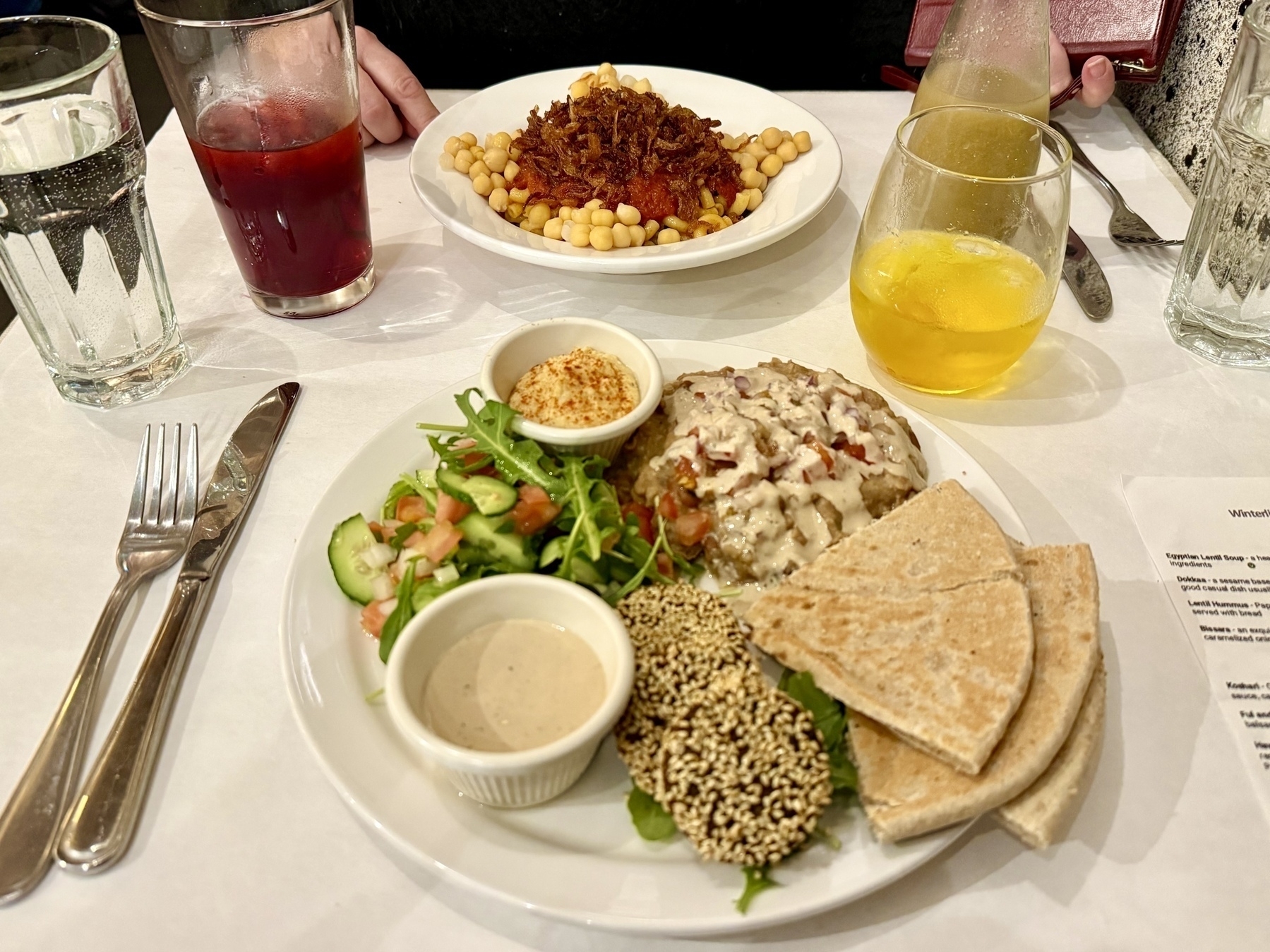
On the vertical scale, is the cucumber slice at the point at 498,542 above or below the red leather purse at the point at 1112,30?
below

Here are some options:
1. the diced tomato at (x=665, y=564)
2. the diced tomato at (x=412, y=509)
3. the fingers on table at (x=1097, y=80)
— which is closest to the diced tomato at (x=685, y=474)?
the diced tomato at (x=665, y=564)

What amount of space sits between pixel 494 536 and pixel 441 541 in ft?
0.34

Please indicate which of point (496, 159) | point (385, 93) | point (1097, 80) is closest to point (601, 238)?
point (496, 159)

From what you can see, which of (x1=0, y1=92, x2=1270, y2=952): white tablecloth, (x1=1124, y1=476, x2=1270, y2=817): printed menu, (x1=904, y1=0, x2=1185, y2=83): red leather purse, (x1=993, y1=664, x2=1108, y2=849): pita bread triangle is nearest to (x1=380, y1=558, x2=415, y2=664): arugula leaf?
(x1=0, y1=92, x2=1270, y2=952): white tablecloth

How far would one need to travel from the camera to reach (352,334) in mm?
2723

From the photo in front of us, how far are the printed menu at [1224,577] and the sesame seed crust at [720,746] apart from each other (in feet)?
2.91

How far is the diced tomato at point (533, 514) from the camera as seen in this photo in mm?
1874

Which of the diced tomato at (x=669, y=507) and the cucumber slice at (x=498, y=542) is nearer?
the cucumber slice at (x=498, y=542)

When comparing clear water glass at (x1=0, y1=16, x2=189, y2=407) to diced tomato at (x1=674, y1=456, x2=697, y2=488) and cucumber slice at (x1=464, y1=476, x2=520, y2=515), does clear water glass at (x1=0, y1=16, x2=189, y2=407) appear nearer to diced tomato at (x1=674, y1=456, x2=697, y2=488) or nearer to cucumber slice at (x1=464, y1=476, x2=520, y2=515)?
cucumber slice at (x1=464, y1=476, x2=520, y2=515)

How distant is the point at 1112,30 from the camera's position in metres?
3.44

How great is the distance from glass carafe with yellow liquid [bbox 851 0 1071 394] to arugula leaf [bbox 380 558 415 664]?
1359 millimetres

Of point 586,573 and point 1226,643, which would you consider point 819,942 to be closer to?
point 586,573

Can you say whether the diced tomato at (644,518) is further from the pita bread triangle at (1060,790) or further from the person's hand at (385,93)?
the person's hand at (385,93)

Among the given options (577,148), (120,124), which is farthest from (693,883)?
(577,148)
